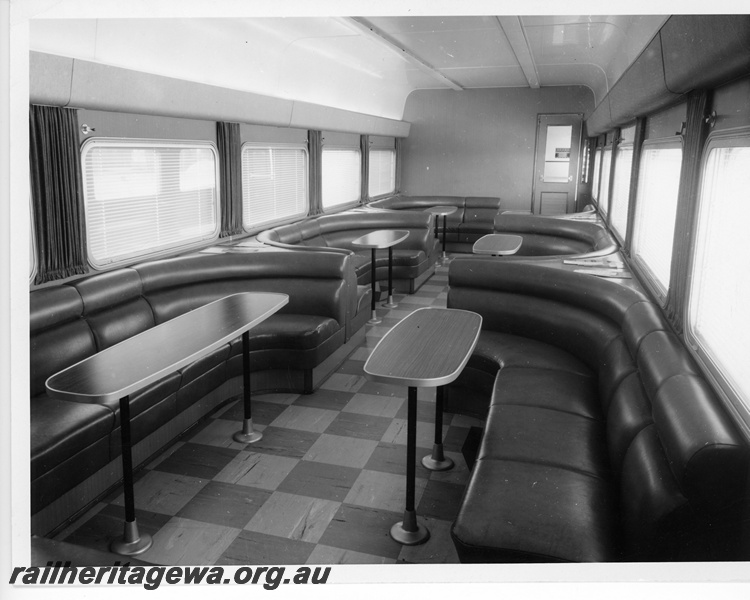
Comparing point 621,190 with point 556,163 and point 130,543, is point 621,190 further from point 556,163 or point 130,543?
point 130,543

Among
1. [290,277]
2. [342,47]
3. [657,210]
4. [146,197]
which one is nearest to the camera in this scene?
[657,210]

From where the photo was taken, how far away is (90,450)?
277 centimetres

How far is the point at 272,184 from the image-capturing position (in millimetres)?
6434

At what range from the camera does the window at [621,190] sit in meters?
5.66

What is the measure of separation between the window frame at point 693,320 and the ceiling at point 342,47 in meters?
1.26

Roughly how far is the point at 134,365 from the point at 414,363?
46.8 inches

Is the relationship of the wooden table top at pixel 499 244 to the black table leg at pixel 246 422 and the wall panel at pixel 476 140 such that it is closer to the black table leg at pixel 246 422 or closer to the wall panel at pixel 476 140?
the black table leg at pixel 246 422

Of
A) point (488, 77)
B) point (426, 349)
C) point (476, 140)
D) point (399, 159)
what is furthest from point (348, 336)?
point (476, 140)

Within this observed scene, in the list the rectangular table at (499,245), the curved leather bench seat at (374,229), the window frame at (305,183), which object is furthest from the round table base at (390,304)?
the window frame at (305,183)

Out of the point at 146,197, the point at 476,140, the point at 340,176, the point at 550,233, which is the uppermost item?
the point at 476,140

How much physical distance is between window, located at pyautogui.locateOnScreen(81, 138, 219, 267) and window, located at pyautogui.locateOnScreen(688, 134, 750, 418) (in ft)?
11.4

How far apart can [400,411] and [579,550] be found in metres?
2.17

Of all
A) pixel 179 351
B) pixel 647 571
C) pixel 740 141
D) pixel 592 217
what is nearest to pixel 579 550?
pixel 647 571

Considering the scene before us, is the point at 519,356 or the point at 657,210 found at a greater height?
the point at 657,210
